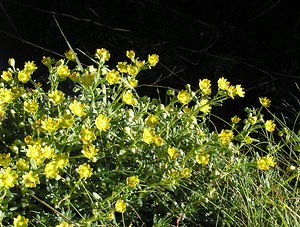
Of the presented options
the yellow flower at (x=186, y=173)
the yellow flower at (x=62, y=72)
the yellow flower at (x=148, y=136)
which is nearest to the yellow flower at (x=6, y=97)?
the yellow flower at (x=62, y=72)

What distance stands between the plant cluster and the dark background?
3.55 ft

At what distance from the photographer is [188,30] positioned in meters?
3.12

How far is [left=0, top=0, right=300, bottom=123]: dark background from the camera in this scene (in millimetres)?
2986

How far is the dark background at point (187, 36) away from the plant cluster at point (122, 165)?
1082 millimetres

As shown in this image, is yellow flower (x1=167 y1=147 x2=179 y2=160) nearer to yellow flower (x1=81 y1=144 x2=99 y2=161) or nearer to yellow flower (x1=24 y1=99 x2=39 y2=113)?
yellow flower (x1=81 y1=144 x2=99 y2=161)

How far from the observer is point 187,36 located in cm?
312

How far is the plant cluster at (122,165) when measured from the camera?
162 centimetres

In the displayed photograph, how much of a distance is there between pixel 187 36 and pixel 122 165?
1.51m

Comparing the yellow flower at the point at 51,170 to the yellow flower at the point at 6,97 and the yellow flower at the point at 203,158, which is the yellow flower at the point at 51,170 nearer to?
the yellow flower at the point at 6,97

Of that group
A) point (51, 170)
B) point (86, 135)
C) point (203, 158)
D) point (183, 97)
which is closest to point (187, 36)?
point (183, 97)

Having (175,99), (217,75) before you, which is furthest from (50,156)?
(217,75)

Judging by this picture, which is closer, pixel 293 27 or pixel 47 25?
pixel 293 27

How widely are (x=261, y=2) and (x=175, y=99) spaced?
1393 mm

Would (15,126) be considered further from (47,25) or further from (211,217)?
(47,25)
